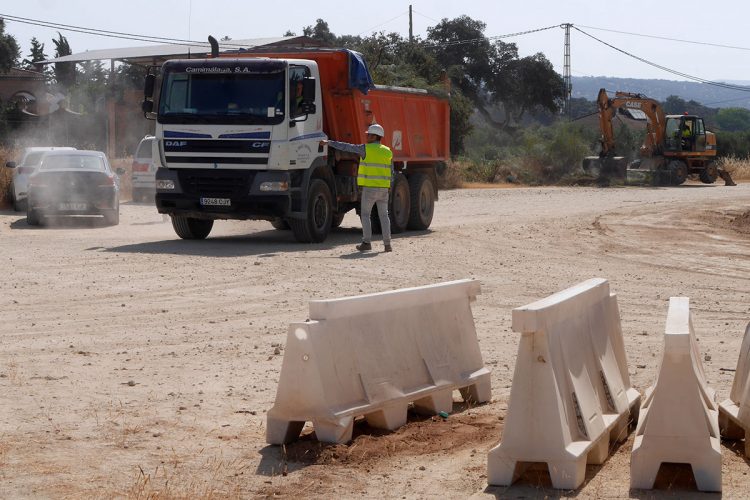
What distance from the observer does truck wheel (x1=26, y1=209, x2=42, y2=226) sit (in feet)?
77.5

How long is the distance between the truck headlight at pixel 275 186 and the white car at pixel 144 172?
1333 centimetres

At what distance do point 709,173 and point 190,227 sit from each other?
113ft

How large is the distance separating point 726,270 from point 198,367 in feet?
31.5

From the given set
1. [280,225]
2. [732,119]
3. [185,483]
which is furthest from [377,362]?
[732,119]

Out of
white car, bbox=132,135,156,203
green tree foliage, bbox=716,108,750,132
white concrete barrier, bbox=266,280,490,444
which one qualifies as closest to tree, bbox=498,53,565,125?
white car, bbox=132,135,156,203

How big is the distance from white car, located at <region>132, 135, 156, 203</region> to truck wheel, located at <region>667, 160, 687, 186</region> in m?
24.1

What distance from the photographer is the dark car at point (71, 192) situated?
23594 mm

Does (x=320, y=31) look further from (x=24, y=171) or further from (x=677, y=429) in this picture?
(x=677, y=429)

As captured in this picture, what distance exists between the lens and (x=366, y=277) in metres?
15.0

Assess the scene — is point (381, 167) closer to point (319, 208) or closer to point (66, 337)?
point (319, 208)

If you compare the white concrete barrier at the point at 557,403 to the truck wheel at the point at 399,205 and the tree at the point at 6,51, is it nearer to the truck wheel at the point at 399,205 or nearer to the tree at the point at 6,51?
the truck wheel at the point at 399,205

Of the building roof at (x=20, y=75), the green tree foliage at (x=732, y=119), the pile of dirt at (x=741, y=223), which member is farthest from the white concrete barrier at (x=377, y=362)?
the green tree foliage at (x=732, y=119)

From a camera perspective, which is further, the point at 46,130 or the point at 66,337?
the point at 46,130

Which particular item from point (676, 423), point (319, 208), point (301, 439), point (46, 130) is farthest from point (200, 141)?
point (46, 130)
